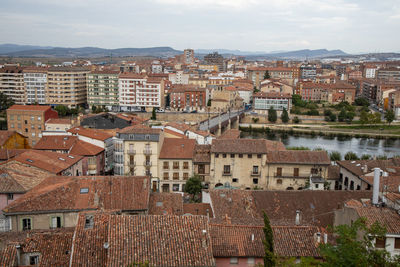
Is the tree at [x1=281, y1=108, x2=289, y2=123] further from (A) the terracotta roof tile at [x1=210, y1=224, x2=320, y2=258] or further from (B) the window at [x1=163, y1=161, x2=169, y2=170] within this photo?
(A) the terracotta roof tile at [x1=210, y1=224, x2=320, y2=258]

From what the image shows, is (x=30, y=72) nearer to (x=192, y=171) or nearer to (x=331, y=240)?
(x=192, y=171)

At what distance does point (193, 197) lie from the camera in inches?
790

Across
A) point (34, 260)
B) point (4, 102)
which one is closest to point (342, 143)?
point (34, 260)

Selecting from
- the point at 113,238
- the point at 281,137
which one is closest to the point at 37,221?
the point at 113,238

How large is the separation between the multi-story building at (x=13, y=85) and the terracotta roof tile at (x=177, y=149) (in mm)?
48303

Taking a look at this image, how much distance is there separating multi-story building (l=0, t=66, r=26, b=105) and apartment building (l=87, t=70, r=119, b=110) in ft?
35.8

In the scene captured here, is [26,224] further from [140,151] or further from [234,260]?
[140,151]

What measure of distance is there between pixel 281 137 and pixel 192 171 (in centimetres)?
3112

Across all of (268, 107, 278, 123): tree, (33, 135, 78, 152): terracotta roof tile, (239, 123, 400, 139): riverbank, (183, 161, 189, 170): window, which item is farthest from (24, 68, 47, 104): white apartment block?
(183, 161, 189, 170): window

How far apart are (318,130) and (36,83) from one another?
42154 mm

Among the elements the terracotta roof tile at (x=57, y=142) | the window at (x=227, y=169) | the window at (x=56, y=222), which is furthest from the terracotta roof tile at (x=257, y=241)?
the terracotta roof tile at (x=57, y=142)

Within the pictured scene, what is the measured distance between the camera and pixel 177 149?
2423cm

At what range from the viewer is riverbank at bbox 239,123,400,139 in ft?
173

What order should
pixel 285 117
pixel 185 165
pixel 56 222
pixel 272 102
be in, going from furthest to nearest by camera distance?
pixel 272 102 → pixel 285 117 → pixel 185 165 → pixel 56 222
